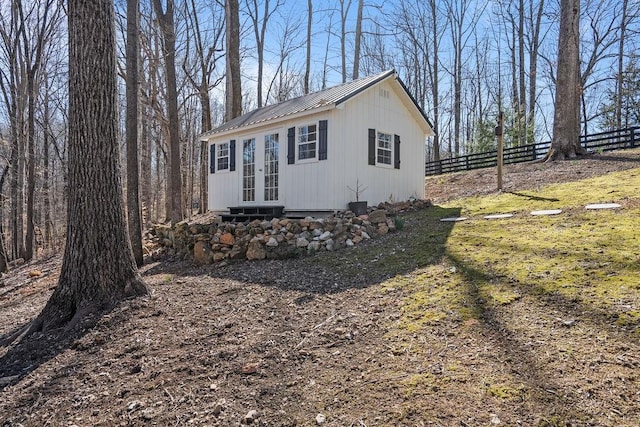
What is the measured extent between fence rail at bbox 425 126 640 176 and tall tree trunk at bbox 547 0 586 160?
6.09ft

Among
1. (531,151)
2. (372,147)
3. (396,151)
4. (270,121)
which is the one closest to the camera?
(372,147)

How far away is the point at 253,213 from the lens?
351 inches

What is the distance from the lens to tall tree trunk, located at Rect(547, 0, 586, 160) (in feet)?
34.6

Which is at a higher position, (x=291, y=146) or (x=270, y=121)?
(x=270, y=121)

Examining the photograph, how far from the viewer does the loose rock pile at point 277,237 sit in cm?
594

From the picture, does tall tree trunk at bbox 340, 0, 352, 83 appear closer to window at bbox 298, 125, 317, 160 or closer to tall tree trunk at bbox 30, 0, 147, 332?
window at bbox 298, 125, 317, 160

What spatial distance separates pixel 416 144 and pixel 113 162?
7.51 meters

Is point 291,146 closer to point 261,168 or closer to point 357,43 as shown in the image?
point 261,168

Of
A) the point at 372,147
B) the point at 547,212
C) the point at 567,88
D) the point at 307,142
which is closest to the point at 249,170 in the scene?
the point at 307,142

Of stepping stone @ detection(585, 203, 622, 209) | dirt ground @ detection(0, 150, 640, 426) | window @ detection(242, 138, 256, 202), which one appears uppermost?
window @ detection(242, 138, 256, 202)

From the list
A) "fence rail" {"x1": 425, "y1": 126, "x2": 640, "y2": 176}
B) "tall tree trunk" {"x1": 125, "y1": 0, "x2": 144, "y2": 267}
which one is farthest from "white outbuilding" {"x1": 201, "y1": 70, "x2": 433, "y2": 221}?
"fence rail" {"x1": 425, "y1": 126, "x2": 640, "y2": 176}

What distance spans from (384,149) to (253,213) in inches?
135

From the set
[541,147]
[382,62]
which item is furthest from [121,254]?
[382,62]

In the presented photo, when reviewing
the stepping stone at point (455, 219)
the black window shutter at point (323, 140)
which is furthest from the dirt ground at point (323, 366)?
the black window shutter at point (323, 140)
